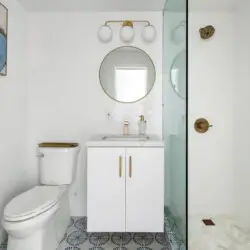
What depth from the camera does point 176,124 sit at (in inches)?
65.9

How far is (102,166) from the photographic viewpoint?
185cm

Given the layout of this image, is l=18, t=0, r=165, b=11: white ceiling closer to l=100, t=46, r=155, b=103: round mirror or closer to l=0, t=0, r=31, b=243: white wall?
l=0, t=0, r=31, b=243: white wall

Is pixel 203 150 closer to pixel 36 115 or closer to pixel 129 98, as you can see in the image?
pixel 129 98

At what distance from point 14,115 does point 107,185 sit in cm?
112

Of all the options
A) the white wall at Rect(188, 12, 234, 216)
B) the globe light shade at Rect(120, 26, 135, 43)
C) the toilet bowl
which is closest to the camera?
the toilet bowl

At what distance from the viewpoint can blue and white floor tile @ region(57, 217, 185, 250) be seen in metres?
1.83

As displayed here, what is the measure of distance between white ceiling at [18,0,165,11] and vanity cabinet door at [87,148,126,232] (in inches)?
56.0

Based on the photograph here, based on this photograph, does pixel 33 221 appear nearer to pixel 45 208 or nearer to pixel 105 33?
pixel 45 208

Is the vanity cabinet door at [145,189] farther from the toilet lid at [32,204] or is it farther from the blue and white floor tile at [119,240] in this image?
the toilet lid at [32,204]

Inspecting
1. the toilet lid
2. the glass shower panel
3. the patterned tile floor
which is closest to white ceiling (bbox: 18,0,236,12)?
the glass shower panel

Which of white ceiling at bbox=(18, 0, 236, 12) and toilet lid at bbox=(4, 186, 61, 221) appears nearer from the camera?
toilet lid at bbox=(4, 186, 61, 221)

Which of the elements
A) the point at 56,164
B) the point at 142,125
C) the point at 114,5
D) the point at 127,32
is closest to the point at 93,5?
the point at 114,5

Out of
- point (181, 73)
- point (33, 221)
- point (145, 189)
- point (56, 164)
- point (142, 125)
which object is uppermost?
point (181, 73)

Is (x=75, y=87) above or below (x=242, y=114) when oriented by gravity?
above
